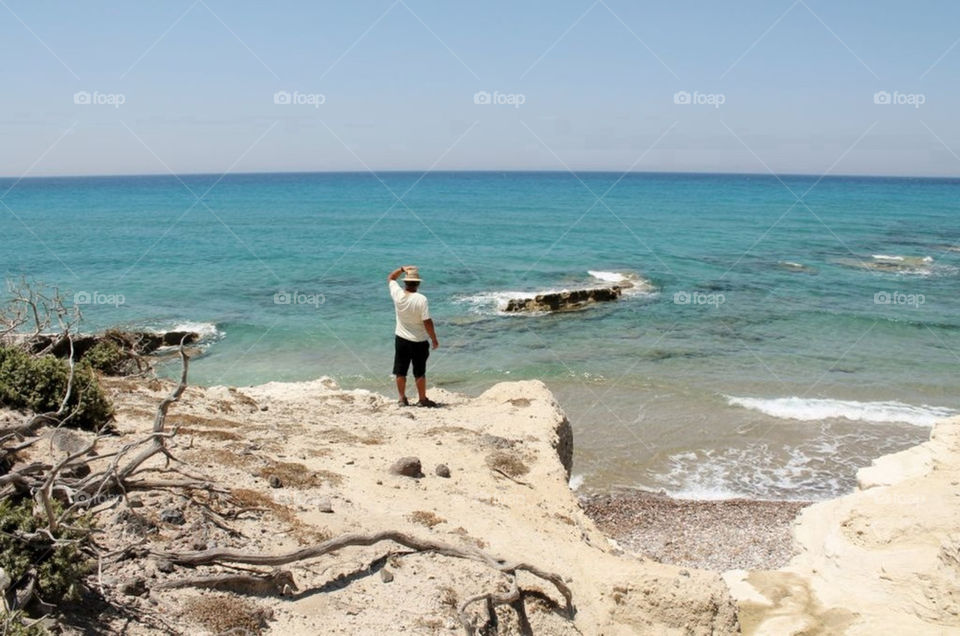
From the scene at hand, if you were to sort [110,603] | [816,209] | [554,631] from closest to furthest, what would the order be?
[110,603] < [554,631] < [816,209]

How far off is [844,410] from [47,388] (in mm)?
15096

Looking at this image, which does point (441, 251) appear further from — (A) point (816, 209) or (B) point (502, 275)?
(A) point (816, 209)

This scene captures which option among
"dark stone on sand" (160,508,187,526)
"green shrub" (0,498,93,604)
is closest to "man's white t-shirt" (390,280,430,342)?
"dark stone on sand" (160,508,187,526)

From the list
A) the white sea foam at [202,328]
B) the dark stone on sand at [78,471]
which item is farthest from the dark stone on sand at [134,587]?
the white sea foam at [202,328]

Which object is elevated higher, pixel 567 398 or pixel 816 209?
pixel 816 209

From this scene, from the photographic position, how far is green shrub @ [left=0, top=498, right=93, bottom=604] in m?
4.45

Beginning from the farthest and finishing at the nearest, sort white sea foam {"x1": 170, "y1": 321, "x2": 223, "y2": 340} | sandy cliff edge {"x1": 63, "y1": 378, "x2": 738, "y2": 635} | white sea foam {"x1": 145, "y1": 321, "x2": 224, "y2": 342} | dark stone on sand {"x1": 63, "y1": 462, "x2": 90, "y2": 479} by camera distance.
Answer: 1. white sea foam {"x1": 170, "y1": 321, "x2": 223, "y2": 340}
2. white sea foam {"x1": 145, "y1": 321, "x2": 224, "y2": 342}
3. dark stone on sand {"x1": 63, "y1": 462, "x2": 90, "y2": 479}
4. sandy cliff edge {"x1": 63, "y1": 378, "x2": 738, "y2": 635}

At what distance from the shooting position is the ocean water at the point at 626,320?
47.3 feet

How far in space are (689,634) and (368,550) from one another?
2946mm

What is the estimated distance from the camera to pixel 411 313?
10.7 metres

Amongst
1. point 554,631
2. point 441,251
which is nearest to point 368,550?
point 554,631

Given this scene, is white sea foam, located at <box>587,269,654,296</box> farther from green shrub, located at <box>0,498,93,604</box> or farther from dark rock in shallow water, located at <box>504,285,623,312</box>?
green shrub, located at <box>0,498,93,604</box>

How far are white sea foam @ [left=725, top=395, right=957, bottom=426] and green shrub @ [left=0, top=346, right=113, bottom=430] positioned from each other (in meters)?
12.9

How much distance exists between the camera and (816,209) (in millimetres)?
73312
